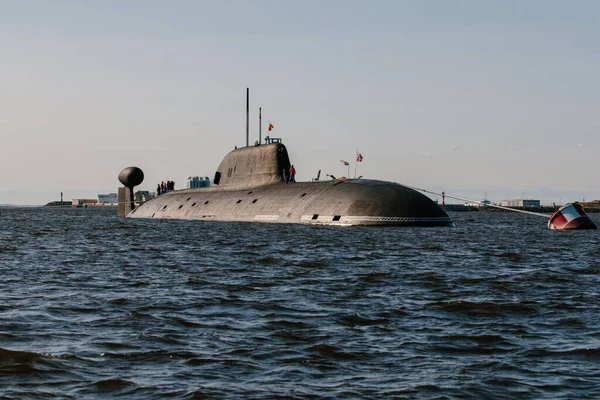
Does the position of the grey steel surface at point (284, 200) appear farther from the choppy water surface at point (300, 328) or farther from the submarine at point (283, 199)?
the choppy water surface at point (300, 328)

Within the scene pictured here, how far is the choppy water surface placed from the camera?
27.6ft

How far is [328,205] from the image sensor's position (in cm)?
4200

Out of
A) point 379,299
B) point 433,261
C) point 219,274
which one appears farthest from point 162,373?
point 433,261

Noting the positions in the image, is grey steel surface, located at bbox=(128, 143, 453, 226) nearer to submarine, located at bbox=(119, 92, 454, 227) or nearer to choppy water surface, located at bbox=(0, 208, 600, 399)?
submarine, located at bbox=(119, 92, 454, 227)

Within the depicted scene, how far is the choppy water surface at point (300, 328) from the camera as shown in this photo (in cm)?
840

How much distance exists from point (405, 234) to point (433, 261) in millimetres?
13101

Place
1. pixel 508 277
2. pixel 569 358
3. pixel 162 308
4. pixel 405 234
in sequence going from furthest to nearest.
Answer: pixel 405 234
pixel 508 277
pixel 162 308
pixel 569 358

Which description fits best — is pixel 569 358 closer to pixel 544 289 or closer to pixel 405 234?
pixel 544 289

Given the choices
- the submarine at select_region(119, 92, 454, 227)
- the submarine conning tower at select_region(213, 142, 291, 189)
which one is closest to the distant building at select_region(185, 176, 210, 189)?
the submarine at select_region(119, 92, 454, 227)

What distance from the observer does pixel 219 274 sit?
60.9 ft

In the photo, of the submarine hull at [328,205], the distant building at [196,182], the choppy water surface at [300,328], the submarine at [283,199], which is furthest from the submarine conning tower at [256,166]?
the distant building at [196,182]

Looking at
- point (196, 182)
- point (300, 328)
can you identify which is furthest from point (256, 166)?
point (196, 182)

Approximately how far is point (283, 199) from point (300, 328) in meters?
35.0

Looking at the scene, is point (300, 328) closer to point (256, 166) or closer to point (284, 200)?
point (284, 200)
